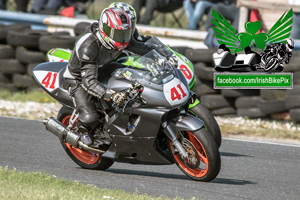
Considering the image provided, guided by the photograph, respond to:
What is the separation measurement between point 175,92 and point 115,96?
0.55 metres

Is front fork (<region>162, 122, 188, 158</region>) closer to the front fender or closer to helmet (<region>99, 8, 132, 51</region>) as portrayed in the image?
the front fender

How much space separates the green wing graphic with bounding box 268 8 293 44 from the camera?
10.0m

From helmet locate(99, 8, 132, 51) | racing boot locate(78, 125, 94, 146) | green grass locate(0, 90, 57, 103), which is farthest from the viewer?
green grass locate(0, 90, 57, 103)

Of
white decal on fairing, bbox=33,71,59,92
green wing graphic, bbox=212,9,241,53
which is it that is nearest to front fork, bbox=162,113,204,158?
white decal on fairing, bbox=33,71,59,92

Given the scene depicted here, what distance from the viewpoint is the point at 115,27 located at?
19.0 ft

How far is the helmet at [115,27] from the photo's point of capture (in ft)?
19.0

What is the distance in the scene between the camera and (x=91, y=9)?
45.9 ft

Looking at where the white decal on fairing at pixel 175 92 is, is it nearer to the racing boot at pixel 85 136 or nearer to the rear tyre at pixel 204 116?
the rear tyre at pixel 204 116

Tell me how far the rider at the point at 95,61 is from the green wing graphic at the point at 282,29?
4622 mm

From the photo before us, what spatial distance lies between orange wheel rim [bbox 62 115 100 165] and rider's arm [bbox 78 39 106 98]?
0.93 metres

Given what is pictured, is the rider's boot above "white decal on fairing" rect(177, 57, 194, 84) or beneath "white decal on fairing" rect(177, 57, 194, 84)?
beneath

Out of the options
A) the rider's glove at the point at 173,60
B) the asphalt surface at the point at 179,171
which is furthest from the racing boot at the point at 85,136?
the rider's glove at the point at 173,60
